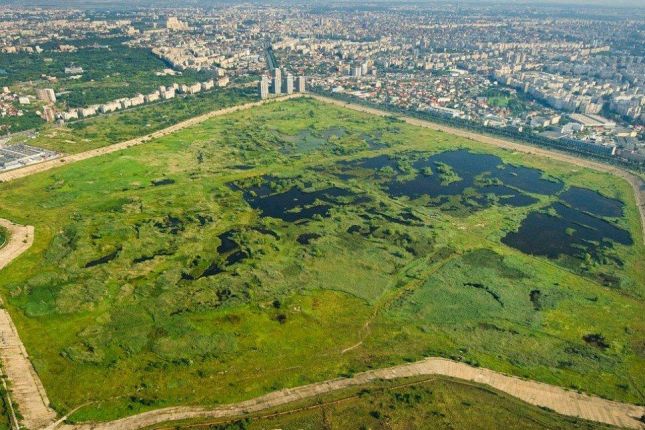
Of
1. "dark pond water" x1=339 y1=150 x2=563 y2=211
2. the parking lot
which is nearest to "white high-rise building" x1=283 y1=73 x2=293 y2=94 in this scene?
"dark pond water" x1=339 y1=150 x2=563 y2=211

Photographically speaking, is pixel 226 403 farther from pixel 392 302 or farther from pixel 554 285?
pixel 554 285

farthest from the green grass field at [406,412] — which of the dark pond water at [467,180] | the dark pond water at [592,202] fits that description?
the dark pond water at [592,202]

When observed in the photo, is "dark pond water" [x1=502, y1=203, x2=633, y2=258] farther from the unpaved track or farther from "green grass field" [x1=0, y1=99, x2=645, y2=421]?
the unpaved track

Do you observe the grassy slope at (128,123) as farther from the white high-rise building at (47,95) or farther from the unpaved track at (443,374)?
the unpaved track at (443,374)

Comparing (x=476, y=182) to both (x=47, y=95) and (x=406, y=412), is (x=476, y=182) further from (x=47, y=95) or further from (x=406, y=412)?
(x=47, y=95)

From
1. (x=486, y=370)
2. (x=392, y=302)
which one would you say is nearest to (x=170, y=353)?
(x=392, y=302)
